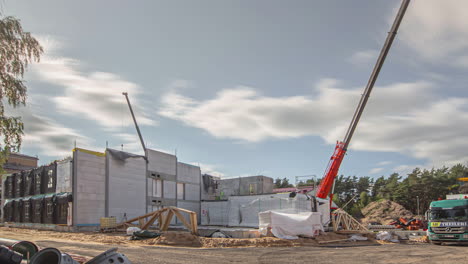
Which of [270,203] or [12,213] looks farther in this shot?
[12,213]

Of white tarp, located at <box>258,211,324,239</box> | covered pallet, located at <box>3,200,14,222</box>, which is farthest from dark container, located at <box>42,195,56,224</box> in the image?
white tarp, located at <box>258,211,324,239</box>

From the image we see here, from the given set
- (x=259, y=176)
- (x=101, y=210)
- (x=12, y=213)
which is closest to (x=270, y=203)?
(x=259, y=176)

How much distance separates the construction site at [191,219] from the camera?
16.5m

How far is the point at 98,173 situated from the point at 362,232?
21169mm

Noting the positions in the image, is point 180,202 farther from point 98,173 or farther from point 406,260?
point 406,260

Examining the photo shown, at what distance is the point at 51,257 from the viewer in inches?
310

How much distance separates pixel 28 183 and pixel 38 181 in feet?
8.12

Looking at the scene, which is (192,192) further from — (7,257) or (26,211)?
(7,257)

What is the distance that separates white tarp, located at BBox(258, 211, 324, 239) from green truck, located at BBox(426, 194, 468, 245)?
282 inches

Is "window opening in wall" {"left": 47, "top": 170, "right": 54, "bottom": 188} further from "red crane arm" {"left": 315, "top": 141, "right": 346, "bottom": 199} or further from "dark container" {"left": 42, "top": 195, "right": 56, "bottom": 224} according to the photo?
"red crane arm" {"left": 315, "top": 141, "right": 346, "bottom": 199}

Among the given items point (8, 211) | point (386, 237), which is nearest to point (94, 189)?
point (8, 211)

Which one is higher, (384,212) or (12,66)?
(12,66)

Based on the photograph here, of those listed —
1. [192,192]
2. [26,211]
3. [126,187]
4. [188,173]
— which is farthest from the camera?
[192,192]

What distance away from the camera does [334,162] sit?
28.7 m
